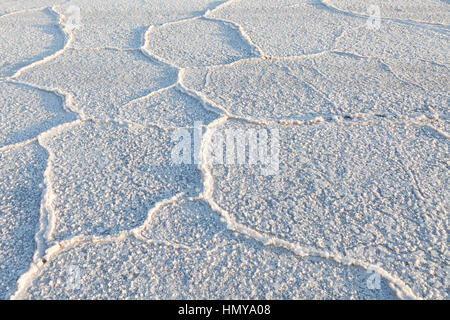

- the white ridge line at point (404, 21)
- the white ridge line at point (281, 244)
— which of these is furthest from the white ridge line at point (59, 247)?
the white ridge line at point (404, 21)

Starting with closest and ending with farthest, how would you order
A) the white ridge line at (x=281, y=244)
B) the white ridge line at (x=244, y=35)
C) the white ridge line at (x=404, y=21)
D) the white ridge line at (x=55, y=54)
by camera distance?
the white ridge line at (x=281, y=244) < the white ridge line at (x=55, y=54) < the white ridge line at (x=244, y=35) < the white ridge line at (x=404, y=21)

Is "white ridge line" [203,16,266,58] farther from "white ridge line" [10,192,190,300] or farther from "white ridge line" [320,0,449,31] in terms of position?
"white ridge line" [10,192,190,300]

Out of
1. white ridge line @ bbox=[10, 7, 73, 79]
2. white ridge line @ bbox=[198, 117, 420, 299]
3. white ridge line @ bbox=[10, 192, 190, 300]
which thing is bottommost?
white ridge line @ bbox=[198, 117, 420, 299]

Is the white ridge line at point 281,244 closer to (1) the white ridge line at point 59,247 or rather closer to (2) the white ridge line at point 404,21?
(1) the white ridge line at point 59,247

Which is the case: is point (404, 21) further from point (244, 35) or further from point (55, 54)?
point (55, 54)

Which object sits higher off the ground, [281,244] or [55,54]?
[55,54]

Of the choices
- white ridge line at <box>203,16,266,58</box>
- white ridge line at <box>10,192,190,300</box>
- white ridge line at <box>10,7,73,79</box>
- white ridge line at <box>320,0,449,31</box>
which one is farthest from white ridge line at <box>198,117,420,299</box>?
white ridge line at <box>320,0,449,31</box>

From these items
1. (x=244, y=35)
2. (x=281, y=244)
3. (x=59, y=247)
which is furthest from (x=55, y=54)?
(x=281, y=244)
